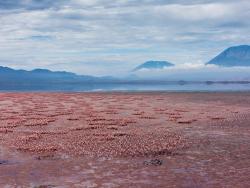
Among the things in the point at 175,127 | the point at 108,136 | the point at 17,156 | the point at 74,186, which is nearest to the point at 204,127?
the point at 175,127

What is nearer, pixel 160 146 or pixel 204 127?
pixel 160 146

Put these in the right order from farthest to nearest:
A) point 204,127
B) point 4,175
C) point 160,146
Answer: point 204,127 → point 160,146 → point 4,175

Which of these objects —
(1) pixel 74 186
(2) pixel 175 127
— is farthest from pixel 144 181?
(2) pixel 175 127

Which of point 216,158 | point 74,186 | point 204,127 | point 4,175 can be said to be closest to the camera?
point 74,186

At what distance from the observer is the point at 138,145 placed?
72.9 ft

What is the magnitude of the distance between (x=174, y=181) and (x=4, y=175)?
6092 mm

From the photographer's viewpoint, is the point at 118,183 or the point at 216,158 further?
the point at 216,158

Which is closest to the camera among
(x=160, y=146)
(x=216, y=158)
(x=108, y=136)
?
(x=216, y=158)

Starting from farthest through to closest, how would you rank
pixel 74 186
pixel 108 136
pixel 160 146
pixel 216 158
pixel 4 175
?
pixel 108 136 < pixel 160 146 < pixel 216 158 < pixel 4 175 < pixel 74 186

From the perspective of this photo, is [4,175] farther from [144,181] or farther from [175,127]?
[175,127]

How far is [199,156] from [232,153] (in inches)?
67.4

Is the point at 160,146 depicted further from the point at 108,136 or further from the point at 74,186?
the point at 74,186

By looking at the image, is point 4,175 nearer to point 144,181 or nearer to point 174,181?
point 144,181

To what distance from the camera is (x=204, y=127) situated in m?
30.3
